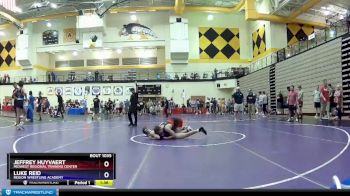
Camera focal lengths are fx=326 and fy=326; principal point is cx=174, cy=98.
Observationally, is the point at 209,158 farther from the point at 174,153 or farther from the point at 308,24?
the point at 308,24

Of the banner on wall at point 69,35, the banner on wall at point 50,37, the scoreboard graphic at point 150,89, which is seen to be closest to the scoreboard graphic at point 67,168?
the scoreboard graphic at point 150,89

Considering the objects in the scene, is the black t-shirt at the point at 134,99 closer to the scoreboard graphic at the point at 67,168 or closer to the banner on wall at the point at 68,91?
the scoreboard graphic at the point at 67,168

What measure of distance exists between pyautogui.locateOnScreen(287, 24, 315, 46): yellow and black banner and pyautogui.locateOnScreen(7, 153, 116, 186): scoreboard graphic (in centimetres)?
2912

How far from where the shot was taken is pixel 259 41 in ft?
101

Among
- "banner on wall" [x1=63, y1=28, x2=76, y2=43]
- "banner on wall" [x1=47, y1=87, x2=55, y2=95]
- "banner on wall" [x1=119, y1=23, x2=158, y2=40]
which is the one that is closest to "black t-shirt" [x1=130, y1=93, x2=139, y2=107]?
"banner on wall" [x1=119, y1=23, x2=158, y2=40]

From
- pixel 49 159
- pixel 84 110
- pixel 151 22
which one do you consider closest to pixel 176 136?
pixel 49 159

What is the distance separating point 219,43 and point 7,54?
965 inches

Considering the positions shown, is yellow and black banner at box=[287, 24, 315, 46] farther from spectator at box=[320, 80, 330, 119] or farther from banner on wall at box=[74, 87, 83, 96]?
banner on wall at box=[74, 87, 83, 96]

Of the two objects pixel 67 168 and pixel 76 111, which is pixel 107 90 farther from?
pixel 67 168

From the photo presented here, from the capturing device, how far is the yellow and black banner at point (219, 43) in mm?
33656

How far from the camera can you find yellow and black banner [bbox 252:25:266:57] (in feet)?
97.2

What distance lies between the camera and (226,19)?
33750 mm

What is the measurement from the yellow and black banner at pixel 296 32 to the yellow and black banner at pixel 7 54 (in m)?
29.9

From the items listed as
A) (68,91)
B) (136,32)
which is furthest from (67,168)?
(68,91)
